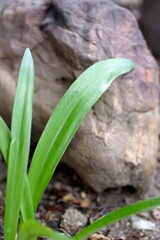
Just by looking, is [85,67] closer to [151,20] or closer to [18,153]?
[18,153]

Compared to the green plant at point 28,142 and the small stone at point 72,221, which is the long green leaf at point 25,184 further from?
the small stone at point 72,221

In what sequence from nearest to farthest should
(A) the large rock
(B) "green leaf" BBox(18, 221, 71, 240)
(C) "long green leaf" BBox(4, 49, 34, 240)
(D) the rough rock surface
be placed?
(B) "green leaf" BBox(18, 221, 71, 240) < (C) "long green leaf" BBox(4, 49, 34, 240) < (A) the large rock < (D) the rough rock surface

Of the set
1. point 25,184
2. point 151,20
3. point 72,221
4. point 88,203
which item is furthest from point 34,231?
point 151,20

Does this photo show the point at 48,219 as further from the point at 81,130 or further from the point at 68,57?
the point at 68,57

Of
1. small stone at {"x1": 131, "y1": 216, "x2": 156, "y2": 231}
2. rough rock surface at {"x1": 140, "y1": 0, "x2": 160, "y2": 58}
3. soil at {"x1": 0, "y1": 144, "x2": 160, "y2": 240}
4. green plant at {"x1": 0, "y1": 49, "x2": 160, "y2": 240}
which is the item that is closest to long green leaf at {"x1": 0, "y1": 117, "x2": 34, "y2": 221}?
green plant at {"x1": 0, "y1": 49, "x2": 160, "y2": 240}

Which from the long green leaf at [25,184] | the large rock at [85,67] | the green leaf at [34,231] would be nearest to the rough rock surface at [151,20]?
the large rock at [85,67]

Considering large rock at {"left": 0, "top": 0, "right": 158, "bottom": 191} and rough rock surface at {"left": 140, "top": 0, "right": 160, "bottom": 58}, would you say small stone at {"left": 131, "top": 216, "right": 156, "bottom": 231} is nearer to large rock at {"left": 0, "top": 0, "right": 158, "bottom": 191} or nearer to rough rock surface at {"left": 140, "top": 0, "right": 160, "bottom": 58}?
large rock at {"left": 0, "top": 0, "right": 158, "bottom": 191}
